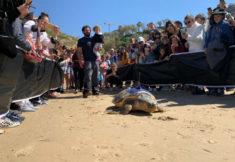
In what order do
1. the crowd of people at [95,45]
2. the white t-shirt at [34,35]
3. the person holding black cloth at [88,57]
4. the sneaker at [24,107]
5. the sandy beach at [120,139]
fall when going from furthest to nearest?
the person holding black cloth at [88,57], the white t-shirt at [34,35], the sneaker at [24,107], the crowd of people at [95,45], the sandy beach at [120,139]

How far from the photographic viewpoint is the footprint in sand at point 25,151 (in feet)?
5.65

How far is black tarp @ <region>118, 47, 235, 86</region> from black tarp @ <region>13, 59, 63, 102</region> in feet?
11.0

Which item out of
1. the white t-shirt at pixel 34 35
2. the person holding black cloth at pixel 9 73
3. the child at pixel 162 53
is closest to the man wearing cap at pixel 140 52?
the child at pixel 162 53

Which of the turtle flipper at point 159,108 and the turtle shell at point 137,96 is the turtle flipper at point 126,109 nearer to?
the turtle shell at point 137,96

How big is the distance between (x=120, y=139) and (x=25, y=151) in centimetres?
94

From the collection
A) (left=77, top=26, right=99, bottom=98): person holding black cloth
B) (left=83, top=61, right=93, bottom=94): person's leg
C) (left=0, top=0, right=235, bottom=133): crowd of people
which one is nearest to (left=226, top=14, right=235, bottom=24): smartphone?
(left=0, top=0, right=235, bottom=133): crowd of people

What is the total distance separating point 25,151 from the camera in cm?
178

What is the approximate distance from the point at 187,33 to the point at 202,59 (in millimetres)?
1058

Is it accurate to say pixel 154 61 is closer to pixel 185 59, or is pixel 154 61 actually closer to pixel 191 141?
pixel 185 59

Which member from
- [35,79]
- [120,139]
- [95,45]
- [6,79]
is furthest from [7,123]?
[95,45]

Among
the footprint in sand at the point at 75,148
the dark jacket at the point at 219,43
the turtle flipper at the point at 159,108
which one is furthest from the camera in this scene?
the dark jacket at the point at 219,43

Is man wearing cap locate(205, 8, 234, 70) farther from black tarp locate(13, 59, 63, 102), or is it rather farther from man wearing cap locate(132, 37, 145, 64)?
black tarp locate(13, 59, 63, 102)

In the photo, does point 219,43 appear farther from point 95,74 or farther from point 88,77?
point 88,77

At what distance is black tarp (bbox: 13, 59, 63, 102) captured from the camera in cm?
355
